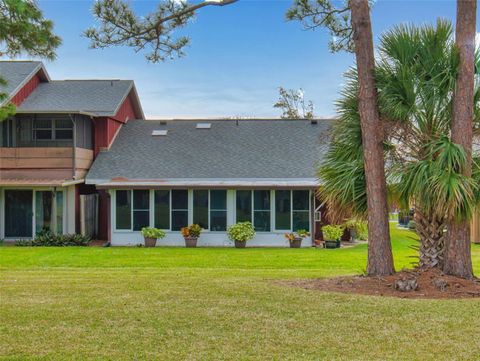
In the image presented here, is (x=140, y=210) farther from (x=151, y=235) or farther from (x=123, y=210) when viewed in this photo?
(x=151, y=235)

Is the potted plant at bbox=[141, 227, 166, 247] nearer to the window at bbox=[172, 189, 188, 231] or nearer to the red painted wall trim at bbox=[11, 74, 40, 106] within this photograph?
the window at bbox=[172, 189, 188, 231]

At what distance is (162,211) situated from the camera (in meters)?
21.3

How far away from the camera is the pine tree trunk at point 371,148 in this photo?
9297 millimetres

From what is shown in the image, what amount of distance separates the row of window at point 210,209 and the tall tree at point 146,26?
10414mm

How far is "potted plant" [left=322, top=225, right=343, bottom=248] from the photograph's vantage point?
20.3 metres

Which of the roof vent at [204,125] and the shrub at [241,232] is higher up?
the roof vent at [204,125]

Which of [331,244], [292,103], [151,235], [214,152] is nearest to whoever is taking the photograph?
[331,244]

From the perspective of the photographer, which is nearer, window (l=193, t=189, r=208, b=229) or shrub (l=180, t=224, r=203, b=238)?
shrub (l=180, t=224, r=203, b=238)

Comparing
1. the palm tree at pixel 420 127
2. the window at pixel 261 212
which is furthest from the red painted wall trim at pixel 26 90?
the palm tree at pixel 420 127

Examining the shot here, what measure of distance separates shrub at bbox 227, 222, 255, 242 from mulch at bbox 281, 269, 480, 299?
10.8 metres

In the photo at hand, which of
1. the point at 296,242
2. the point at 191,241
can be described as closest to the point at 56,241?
the point at 191,241

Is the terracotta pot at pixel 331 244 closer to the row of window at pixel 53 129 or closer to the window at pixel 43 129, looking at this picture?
the row of window at pixel 53 129

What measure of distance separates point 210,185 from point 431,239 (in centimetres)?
1237

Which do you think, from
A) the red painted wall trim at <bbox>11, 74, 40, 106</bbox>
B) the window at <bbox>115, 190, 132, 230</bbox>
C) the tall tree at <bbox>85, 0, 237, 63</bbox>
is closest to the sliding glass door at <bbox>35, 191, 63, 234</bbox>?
the window at <bbox>115, 190, 132, 230</bbox>
